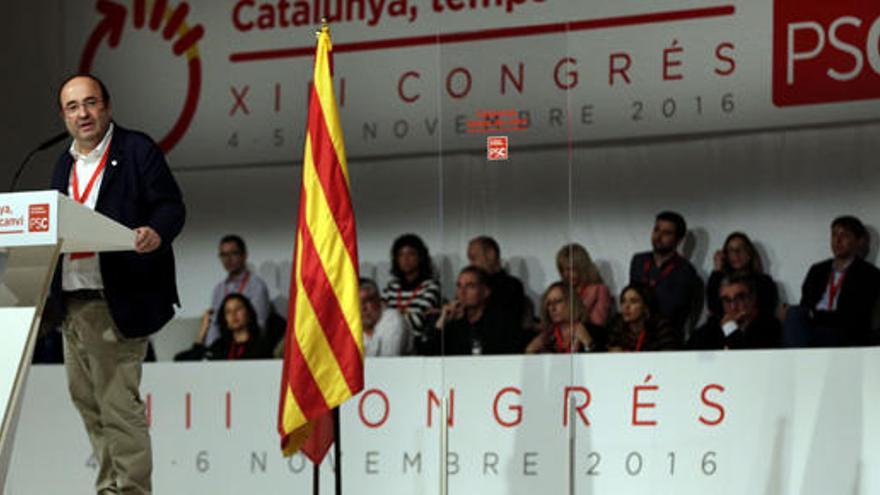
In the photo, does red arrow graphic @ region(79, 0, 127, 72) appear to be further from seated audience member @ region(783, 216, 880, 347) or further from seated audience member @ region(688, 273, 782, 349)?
seated audience member @ region(783, 216, 880, 347)

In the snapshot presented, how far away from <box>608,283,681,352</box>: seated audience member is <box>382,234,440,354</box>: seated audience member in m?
0.87

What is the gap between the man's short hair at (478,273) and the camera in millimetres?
4980

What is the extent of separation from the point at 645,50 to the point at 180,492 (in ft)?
8.97

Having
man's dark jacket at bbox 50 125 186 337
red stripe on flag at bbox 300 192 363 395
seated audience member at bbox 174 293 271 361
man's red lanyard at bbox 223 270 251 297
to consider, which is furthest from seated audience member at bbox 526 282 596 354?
man's red lanyard at bbox 223 270 251 297

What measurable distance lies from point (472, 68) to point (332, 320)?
0.94 metres

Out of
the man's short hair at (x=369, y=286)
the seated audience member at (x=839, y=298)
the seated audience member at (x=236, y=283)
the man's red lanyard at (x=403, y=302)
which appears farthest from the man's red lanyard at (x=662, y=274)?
the seated audience member at (x=236, y=283)

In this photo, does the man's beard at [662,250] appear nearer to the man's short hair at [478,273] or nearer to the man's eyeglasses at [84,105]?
the man's short hair at [478,273]

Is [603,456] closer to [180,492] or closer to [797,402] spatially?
[797,402]

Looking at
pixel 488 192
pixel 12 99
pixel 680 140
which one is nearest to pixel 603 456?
pixel 488 192

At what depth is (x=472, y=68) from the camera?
4.75 metres

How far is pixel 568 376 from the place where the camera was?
471 centimetres

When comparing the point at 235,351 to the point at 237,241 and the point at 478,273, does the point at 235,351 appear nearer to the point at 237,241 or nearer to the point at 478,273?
the point at 237,241

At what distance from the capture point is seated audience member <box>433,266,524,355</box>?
5.04 meters

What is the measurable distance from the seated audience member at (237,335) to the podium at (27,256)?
3288 millimetres
